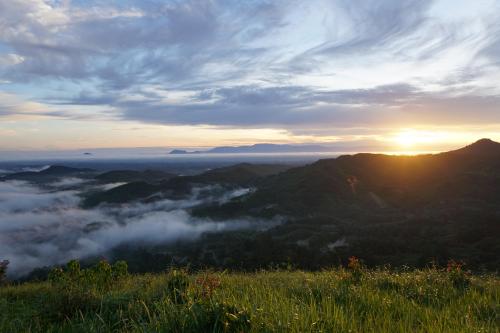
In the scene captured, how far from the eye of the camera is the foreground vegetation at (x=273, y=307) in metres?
4.48

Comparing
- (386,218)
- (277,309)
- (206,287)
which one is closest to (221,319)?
(277,309)

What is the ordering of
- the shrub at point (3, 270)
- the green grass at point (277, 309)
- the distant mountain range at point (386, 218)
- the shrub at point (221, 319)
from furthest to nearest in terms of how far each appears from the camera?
the distant mountain range at point (386, 218), the shrub at point (3, 270), the green grass at point (277, 309), the shrub at point (221, 319)

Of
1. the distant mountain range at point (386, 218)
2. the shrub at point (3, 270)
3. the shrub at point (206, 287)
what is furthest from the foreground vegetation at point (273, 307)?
the distant mountain range at point (386, 218)

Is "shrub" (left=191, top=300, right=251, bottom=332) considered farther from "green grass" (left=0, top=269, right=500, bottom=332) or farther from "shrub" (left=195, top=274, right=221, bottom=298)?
"shrub" (left=195, top=274, right=221, bottom=298)

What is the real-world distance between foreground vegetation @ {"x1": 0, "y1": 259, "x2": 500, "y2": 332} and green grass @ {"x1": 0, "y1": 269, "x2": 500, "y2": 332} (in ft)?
0.04

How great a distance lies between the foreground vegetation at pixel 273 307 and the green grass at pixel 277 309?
1 cm

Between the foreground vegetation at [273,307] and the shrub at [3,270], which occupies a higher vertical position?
the foreground vegetation at [273,307]

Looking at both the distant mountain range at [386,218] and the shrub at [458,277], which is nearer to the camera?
the shrub at [458,277]

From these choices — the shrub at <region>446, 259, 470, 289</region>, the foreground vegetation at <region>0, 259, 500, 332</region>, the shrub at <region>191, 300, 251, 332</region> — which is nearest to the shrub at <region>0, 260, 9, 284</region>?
the foreground vegetation at <region>0, 259, 500, 332</region>

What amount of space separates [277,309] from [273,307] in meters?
0.08

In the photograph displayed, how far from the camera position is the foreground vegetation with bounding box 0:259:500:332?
176 inches

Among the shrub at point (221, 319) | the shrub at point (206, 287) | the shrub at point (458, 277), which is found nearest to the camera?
the shrub at point (221, 319)

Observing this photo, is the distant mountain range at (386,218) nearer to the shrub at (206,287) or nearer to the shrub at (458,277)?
the shrub at (458,277)

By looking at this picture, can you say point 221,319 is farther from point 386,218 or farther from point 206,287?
point 386,218
